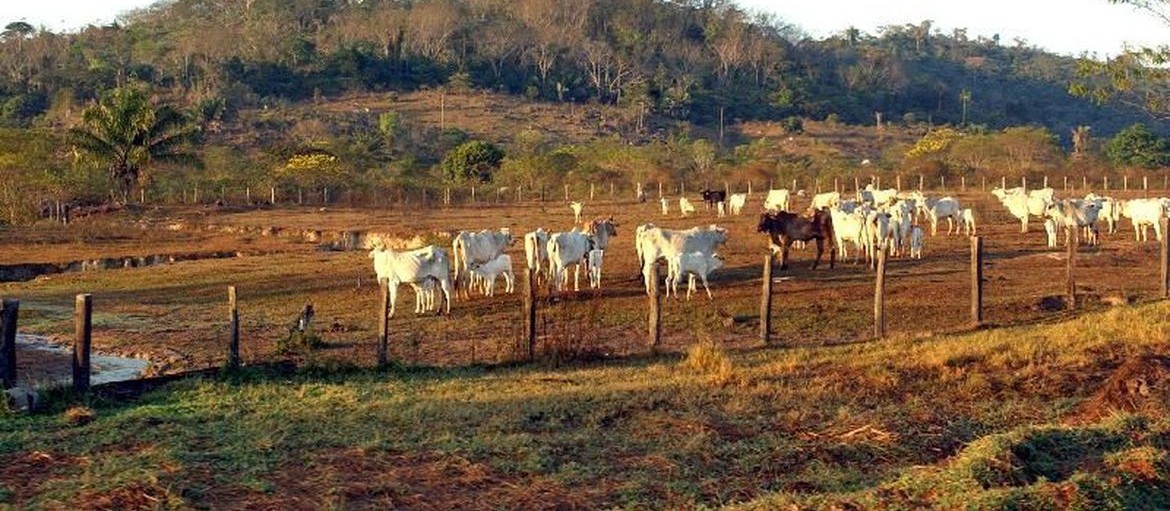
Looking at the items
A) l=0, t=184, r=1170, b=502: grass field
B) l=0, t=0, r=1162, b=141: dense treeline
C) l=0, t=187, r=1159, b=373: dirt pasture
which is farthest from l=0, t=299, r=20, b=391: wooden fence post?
l=0, t=0, r=1162, b=141: dense treeline

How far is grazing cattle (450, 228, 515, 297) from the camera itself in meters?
24.0

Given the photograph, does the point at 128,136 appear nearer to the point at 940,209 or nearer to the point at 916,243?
the point at 940,209

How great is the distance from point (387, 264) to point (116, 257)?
1756cm

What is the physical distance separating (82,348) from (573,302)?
30.4 feet

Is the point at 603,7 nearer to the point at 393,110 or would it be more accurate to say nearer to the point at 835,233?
the point at 393,110

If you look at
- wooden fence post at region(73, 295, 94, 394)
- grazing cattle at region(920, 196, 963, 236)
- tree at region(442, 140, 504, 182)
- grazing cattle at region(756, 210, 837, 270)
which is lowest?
wooden fence post at region(73, 295, 94, 394)

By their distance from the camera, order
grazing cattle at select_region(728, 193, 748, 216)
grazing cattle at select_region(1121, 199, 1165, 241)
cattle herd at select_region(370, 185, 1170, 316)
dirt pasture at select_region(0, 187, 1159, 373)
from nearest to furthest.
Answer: dirt pasture at select_region(0, 187, 1159, 373), cattle herd at select_region(370, 185, 1170, 316), grazing cattle at select_region(1121, 199, 1165, 241), grazing cattle at select_region(728, 193, 748, 216)

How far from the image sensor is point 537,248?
82.1ft

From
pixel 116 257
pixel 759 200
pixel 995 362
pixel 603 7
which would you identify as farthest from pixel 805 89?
pixel 995 362

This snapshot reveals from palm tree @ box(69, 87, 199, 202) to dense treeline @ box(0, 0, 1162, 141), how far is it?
32.7 meters

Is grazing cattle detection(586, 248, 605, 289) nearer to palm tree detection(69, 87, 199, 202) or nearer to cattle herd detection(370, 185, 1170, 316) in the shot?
cattle herd detection(370, 185, 1170, 316)

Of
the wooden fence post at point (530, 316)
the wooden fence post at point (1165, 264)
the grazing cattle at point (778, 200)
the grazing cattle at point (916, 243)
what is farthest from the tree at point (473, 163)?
the wooden fence post at point (530, 316)

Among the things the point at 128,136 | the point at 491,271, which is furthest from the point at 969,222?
the point at 128,136

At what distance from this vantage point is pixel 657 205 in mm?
49844
